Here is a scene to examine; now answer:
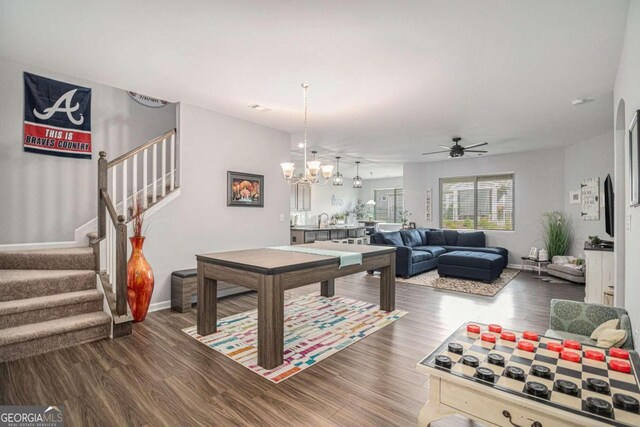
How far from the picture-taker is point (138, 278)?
364 centimetres

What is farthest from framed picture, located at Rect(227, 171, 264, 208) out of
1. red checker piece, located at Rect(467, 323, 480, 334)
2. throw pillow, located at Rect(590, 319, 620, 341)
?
throw pillow, located at Rect(590, 319, 620, 341)

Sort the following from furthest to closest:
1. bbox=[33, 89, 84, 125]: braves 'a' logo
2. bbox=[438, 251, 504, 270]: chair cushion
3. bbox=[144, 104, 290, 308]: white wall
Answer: bbox=[438, 251, 504, 270]: chair cushion, bbox=[144, 104, 290, 308]: white wall, bbox=[33, 89, 84, 125]: braves 'a' logo

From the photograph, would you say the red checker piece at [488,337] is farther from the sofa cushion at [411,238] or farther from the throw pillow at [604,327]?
the sofa cushion at [411,238]

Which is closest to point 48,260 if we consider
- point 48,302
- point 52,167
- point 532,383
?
point 48,302

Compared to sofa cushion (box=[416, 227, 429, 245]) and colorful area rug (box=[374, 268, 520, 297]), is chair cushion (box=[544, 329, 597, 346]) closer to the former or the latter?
colorful area rug (box=[374, 268, 520, 297])

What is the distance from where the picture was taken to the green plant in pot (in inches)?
262

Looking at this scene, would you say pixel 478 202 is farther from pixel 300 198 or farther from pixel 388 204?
pixel 300 198

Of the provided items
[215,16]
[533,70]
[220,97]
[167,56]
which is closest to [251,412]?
[215,16]

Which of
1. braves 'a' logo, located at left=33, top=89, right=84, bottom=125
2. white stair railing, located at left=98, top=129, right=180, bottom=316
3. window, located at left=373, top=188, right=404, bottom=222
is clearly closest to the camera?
white stair railing, located at left=98, top=129, right=180, bottom=316

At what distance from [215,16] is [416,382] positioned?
10.4ft

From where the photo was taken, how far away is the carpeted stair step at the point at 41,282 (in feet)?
9.84

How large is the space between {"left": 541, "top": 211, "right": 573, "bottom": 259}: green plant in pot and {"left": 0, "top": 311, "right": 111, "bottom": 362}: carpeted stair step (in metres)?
7.93

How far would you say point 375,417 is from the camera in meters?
1.98

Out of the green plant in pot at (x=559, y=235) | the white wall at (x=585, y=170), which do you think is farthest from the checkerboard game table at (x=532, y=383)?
the green plant in pot at (x=559, y=235)
